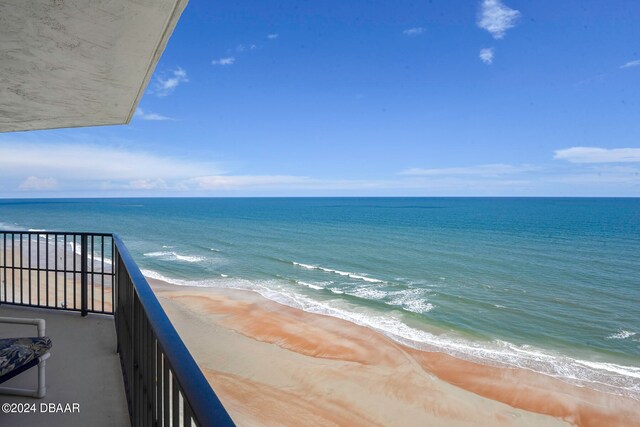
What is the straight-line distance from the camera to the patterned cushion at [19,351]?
1.86m

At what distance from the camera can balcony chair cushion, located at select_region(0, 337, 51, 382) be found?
1853mm

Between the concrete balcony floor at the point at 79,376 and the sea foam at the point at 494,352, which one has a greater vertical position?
the concrete balcony floor at the point at 79,376

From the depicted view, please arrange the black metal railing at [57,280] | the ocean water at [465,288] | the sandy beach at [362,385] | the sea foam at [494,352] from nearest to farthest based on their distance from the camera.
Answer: the black metal railing at [57,280] < the sandy beach at [362,385] < the sea foam at [494,352] < the ocean water at [465,288]

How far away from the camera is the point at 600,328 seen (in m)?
10.5

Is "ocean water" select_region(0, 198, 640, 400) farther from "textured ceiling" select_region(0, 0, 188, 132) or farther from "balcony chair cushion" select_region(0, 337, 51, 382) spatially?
"textured ceiling" select_region(0, 0, 188, 132)

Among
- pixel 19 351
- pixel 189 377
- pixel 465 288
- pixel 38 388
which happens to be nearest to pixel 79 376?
pixel 38 388

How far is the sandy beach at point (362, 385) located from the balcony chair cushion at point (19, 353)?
4084mm

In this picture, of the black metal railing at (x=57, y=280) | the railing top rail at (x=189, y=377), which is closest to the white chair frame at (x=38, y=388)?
the black metal railing at (x=57, y=280)

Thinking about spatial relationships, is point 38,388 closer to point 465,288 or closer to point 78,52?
point 78,52

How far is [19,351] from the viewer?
6.46 ft

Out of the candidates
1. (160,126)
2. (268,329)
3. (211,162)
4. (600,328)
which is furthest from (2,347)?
(211,162)

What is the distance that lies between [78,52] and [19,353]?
1820mm

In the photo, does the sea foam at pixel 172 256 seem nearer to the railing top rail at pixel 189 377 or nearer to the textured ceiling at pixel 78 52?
the textured ceiling at pixel 78 52

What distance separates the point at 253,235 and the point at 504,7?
34204 millimetres
